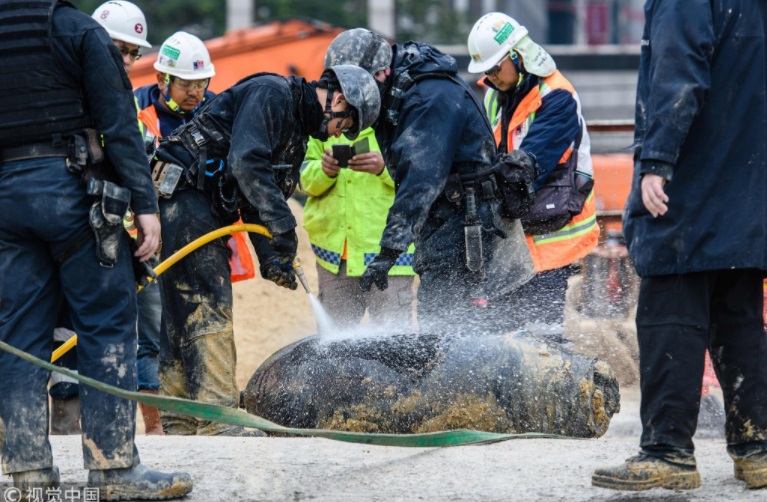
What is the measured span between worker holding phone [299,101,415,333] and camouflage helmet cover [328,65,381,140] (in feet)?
3.31

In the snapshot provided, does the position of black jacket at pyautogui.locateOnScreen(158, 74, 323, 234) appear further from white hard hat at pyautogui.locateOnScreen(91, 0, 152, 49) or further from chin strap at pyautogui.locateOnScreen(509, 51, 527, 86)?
white hard hat at pyautogui.locateOnScreen(91, 0, 152, 49)

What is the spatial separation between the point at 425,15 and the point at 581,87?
1309cm

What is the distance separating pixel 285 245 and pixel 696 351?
Result: 2.38 meters

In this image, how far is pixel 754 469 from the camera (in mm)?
4520

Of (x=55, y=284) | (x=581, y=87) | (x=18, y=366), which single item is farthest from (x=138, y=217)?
(x=581, y=87)

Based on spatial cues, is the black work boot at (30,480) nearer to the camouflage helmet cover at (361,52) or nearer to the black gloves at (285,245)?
the black gloves at (285,245)

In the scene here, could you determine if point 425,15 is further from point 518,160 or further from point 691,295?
point 691,295

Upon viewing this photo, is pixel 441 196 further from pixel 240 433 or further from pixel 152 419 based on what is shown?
pixel 152 419

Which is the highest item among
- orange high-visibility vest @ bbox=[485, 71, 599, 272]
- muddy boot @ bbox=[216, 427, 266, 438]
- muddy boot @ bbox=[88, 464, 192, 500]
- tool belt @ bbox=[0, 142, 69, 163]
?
tool belt @ bbox=[0, 142, 69, 163]

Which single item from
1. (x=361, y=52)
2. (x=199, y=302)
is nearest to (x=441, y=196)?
(x=361, y=52)

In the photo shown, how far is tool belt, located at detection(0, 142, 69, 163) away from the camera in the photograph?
4.50 m

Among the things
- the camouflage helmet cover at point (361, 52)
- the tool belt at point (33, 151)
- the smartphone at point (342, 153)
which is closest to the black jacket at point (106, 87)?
the tool belt at point (33, 151)

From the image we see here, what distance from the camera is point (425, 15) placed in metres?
30.3

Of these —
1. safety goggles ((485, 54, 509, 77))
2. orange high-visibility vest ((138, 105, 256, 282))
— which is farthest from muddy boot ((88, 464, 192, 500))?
safety goggles ((485, 54, 509, 77))
